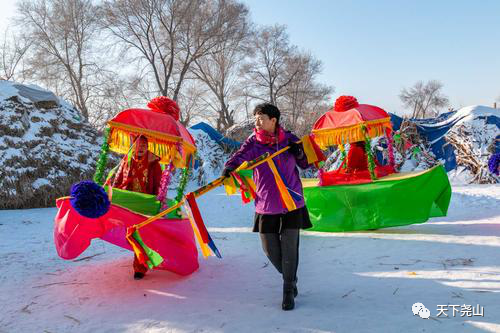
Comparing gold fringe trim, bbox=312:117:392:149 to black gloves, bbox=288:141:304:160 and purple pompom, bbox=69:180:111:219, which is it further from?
purple pompom, bbox=69:180:111:219

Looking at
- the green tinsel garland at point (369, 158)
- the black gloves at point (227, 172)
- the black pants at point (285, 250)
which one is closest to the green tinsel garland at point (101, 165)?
the black gloves at point (227, 172)

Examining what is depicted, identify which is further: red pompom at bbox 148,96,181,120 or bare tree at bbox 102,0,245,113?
bare tree at bbox 102,0,245,113

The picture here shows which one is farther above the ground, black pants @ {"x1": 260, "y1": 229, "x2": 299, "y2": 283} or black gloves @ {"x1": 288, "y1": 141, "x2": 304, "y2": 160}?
black gloves @ {"x1": 288, "y1": 141, "x2": 304, "y2": 160}

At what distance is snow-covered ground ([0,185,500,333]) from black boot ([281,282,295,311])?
0.06m

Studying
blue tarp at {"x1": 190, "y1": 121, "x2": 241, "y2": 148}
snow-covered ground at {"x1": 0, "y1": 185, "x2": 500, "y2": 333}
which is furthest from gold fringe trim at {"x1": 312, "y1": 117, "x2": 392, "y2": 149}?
blue tarp at {"x1": 190, "y1": 121, "x2": 241, "y2": 148}

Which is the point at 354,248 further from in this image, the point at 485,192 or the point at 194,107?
the point at 194,107

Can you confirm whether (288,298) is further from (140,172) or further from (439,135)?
(439,135)

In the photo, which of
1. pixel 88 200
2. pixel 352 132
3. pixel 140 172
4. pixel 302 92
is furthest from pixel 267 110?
pixel 302 92

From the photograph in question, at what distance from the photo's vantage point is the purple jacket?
3.31m

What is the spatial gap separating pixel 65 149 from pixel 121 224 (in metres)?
7.59

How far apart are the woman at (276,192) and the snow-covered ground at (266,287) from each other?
15.9 inches

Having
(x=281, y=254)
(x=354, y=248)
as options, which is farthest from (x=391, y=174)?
(x=281, y=254)

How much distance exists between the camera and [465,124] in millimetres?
13211

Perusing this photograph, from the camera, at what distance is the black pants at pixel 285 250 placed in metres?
3.18
